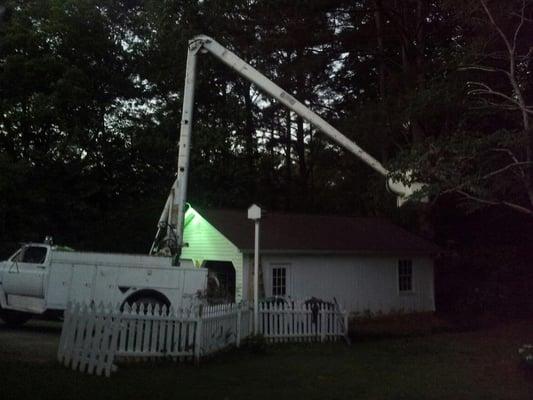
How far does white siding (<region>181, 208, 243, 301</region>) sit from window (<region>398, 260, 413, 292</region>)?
253 inches

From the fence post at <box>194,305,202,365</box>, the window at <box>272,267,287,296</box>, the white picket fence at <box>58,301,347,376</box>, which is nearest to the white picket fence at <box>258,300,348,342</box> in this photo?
the white picket fence at <box>58,301,347,376</box>

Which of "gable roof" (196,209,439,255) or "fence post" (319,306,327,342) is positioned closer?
"fence post" (319,306,327,342)

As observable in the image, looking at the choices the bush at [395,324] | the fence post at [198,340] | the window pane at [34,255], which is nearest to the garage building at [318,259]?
the bush at [395,324]

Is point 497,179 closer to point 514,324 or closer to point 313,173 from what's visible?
point 514,324

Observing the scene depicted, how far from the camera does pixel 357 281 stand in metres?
19.8

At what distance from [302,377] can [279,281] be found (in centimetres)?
879

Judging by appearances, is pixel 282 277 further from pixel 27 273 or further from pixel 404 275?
pixel 27 273

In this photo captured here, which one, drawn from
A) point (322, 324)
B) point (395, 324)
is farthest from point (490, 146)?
point (395, 324)

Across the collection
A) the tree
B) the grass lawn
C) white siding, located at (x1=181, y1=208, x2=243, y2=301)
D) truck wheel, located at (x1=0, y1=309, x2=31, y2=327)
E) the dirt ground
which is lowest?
the grass lawn

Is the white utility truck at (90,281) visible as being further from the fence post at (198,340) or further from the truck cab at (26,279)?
the fence post at (198,340)

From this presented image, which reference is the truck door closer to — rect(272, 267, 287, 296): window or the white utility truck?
the white utility truck

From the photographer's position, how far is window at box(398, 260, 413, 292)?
21188mm

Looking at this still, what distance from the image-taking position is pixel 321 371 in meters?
10.2

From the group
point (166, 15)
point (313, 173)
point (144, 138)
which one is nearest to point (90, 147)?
point (144, 138)
